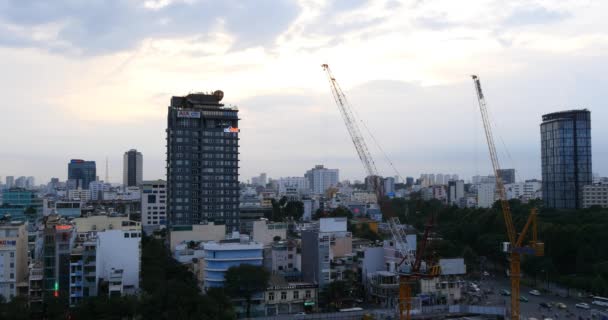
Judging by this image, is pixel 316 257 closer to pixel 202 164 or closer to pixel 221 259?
pixel 221 259

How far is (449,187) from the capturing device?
3671 inches

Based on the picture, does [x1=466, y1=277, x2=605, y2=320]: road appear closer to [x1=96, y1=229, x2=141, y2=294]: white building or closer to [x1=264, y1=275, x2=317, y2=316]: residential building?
[x1=264, y1=275, x2=317, y2=316]: residential building

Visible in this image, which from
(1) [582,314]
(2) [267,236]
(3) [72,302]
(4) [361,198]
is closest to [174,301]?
(3) [72,302]

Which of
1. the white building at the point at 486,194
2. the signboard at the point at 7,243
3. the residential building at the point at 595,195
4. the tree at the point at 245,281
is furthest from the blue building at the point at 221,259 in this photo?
the white building at the point at 486,194

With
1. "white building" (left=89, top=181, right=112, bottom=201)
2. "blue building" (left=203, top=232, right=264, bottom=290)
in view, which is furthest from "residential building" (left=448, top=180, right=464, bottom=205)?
"blue building" (left=203, top=232, right=264, bottom=290)

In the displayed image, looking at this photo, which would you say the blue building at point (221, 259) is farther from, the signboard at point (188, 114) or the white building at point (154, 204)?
the white building at point (154, 204)

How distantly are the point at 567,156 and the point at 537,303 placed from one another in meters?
24.4

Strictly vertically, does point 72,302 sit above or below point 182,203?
below

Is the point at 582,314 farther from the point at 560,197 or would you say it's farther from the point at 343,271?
the point at 560,197

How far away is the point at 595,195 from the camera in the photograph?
48562 mm

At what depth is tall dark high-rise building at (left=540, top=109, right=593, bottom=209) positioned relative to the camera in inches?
1777

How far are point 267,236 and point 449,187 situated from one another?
64.0 metres

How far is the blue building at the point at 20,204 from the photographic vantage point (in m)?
46.7

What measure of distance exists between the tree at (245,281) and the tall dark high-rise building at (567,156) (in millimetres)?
31426
